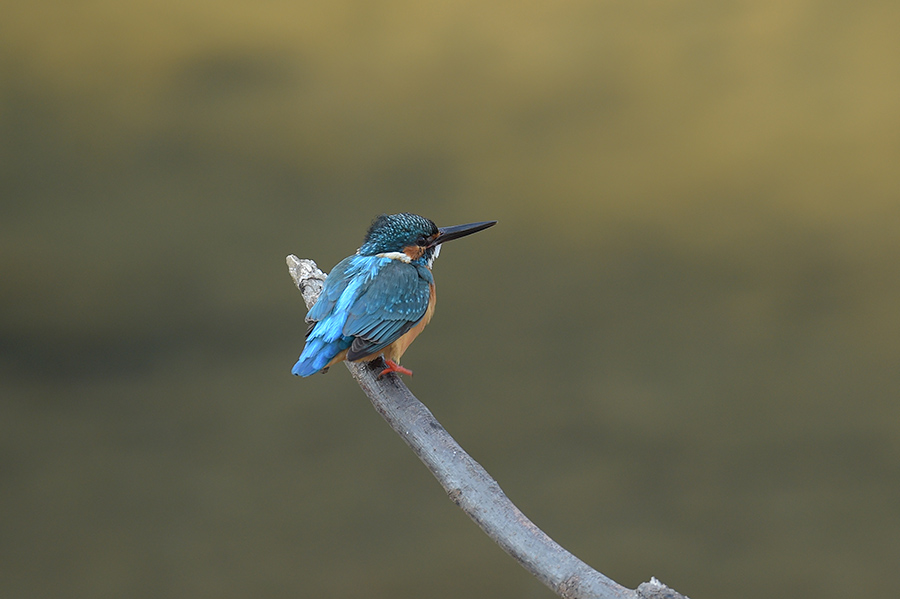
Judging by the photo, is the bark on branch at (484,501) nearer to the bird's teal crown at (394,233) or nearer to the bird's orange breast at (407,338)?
the bird's orange breast at (407,338)

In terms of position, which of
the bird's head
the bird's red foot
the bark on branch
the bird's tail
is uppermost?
the bird's head

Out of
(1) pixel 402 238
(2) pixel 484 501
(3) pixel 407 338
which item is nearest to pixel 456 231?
(1) pixel 402 238

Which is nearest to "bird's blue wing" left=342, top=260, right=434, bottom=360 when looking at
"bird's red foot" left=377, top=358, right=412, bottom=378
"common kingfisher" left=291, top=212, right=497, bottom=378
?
"common kingfisher" left=291, top=212, right=497, bottom=378

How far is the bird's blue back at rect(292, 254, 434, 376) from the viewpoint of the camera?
6.75ft

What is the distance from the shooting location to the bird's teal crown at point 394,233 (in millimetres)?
2363

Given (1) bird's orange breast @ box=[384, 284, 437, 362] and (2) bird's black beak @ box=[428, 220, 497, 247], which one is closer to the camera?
(1) bird's orange breast @ box=[384, 284, 437, 362]

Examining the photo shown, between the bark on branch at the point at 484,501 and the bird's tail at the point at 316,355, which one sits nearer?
the bark on branch at the point at 484,501

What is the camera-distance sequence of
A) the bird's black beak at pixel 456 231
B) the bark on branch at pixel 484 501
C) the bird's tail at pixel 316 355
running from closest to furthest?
the bark on branch at pixel 484 501 < the bird's tail at pixel 316 355 < the bird's black beak at pixel 456 231

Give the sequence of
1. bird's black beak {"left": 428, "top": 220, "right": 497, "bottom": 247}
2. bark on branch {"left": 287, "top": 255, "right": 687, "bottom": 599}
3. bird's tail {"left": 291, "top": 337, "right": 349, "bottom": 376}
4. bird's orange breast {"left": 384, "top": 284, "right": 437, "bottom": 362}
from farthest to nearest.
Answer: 1. bird's black beak {"left": 428, "top": 220, "right": 497, "bottom": 247}
2. bird's orange breast {"left": 384, "top": 284, "right": 437, "bottom": 362}
3. bird's tail {"left": 291, "top": 337, "right": 349, "bottom": 376}
4. bark on branch {"left": 287, "top": 255, "right": 687, "bottom": 599}

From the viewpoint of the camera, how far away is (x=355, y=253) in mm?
2416

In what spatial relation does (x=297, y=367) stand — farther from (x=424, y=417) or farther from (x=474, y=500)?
(x=474, y=500)

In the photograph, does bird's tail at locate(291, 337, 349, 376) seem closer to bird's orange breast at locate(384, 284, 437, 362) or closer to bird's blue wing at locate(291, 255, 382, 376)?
bird's blue wing at locate(291, 255, 382, 376)

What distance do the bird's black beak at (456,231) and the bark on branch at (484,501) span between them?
0.42m

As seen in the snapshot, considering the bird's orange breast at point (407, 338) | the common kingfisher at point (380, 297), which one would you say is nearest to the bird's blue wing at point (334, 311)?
the common kingfisher at point (380, 297)
